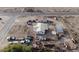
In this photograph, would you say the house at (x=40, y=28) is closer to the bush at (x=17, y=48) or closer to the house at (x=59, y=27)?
the house at (x=59, y=27)

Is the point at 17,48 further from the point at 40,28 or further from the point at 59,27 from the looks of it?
the point at 59,27

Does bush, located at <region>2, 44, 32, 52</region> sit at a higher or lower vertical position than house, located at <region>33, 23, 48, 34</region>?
lower

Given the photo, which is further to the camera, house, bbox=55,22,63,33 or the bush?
house, bbox=55,22,63,33

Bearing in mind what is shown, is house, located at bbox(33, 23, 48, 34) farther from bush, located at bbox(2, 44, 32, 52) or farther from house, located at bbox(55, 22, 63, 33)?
bush, located at bbox(2, 44, 32, 52)

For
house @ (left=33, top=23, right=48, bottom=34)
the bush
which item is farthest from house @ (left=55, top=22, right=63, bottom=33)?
the bush

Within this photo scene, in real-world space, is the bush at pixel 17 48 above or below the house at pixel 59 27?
below

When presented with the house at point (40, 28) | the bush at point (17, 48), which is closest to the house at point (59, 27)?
the house at point (40, 28)

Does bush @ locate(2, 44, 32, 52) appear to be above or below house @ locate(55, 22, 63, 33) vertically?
below

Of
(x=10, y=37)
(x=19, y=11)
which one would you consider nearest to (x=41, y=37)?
(x=10, y=37)

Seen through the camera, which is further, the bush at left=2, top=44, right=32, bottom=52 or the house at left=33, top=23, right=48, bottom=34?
the house at left=33, top=23, right=48, bottom=34

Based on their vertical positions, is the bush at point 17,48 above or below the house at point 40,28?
below

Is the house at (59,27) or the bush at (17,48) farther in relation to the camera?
the house at (59,27)
